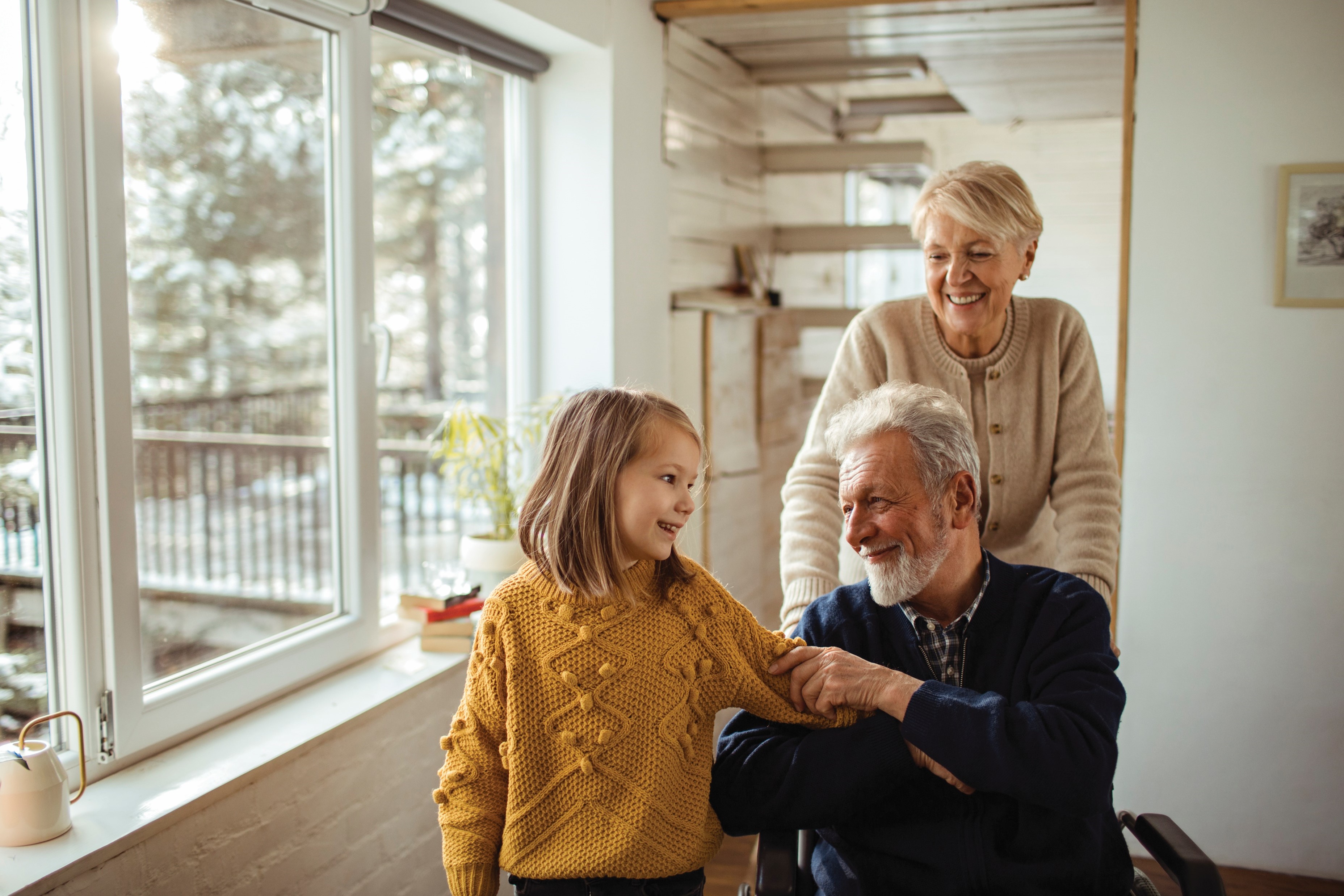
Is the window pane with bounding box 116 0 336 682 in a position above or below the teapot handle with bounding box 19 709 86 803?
above

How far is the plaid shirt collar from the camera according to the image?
1655 millimetres

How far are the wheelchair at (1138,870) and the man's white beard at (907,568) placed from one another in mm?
381

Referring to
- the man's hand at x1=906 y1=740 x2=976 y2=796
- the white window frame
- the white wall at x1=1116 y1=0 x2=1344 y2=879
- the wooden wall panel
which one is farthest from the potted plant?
the white wall at x1=1116 y1=0 x2=1344 y2=879

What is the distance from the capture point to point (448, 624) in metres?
2.62

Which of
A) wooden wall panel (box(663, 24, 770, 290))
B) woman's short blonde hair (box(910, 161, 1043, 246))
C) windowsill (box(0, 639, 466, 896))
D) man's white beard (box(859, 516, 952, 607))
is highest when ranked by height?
wooden wall panel (box(663, 24, 770, 290))

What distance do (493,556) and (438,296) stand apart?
0.82m

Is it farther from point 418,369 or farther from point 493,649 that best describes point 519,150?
point 493,649

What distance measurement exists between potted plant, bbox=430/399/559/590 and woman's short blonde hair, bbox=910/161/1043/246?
113 centimetres

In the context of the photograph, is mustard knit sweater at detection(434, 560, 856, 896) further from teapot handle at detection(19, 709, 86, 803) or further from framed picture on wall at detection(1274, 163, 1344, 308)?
framed picture on wall at detection(1274, 163, 1344, 308)

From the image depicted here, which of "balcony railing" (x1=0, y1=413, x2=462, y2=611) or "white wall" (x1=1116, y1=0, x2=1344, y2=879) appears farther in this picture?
"white wall" (x1=1116, y1=0, x2=1344, y2=879)

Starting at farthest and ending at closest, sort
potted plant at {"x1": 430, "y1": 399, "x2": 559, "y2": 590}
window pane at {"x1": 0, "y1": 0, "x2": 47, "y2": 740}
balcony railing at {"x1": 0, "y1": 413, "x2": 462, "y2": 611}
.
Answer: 1. potted plant at {"x1": 430, "y1": 399, "x2": 559, "y2": 590}
2. balcony railing at {"x1": 0, "y1": 413, "x2": 462, "y2": 611}
3. window pane at {"x1": 0, "y1": 0, "x2": 47, "y2": 740}

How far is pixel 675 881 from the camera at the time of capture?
1.53 m

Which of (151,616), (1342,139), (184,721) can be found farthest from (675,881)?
(1342,139)

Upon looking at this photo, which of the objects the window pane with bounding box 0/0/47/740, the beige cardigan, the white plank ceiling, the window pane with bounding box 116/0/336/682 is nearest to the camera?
the window pane with bounding box 0/0/47/740
